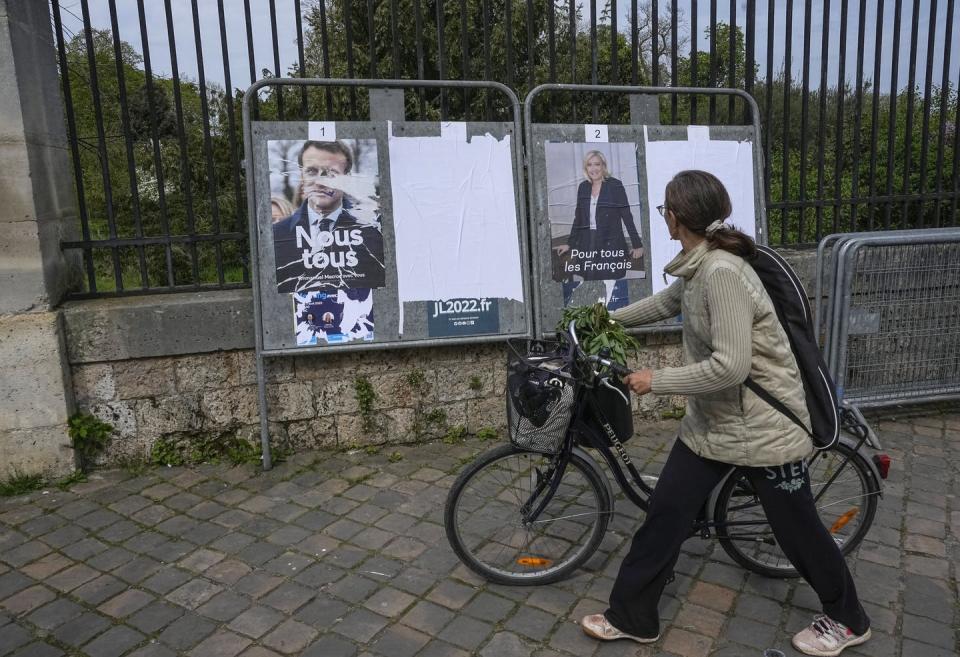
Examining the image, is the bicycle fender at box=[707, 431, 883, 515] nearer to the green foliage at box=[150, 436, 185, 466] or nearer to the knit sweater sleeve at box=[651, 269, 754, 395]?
the knit sweater sleeve at box=[651, 269, 754, 395]

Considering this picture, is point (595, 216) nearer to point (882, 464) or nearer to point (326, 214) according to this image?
point (326, 214)

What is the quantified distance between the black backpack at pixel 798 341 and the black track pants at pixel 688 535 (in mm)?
187

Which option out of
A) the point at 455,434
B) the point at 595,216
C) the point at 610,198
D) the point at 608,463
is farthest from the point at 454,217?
the point at 608,463

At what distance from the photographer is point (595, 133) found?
Answer: 5023 millimetres

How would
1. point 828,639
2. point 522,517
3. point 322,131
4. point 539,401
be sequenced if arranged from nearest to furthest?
point 828,639, point 539,401, point 522,517, point 322,131

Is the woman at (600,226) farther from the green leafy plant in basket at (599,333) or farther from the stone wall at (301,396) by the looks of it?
the green leafy plant in basket at (599,333)

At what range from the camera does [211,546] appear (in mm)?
3887

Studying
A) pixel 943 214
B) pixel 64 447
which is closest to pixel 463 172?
pixel 64 447

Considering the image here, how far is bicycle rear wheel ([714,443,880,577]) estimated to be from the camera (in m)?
3.27

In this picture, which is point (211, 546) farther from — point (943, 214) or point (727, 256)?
point (943, 214)

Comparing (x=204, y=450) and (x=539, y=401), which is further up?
(x=539, y=401)

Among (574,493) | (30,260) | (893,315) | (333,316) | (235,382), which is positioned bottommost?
(574,493)

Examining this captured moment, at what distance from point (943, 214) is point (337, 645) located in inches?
285

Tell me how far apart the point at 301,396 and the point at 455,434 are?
103 centimetres
